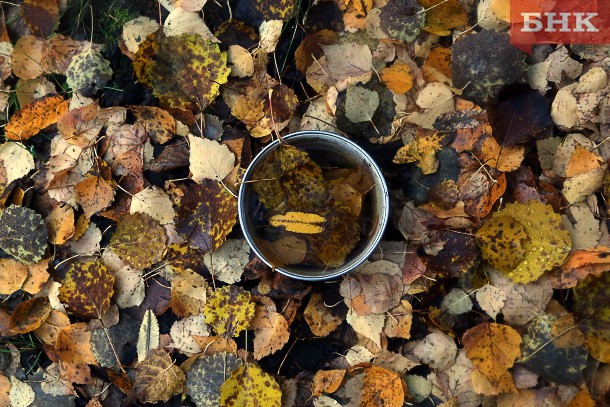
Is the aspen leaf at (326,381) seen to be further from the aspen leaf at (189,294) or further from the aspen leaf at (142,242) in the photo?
the aspen leaf at (142,242)

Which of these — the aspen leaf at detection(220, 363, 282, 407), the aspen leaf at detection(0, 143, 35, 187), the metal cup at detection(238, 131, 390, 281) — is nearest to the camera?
the metal cup at detection(238, 131, 390, 281)

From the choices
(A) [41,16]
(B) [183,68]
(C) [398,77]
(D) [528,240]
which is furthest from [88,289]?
(D) [528,240]

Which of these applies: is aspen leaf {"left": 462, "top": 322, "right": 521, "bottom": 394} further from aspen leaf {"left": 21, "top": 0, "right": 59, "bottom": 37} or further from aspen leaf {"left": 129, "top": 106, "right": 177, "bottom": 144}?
aspen leaf {"left": 21, "top": 0, "right": 59, "bottom": 37}

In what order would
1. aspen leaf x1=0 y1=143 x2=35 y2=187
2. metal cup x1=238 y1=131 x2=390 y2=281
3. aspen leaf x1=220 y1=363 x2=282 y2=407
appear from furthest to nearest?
aspen leaf x1=0 y1=143 x2=35 y2=187 < aspen leaf x1=220 y1=363 x2=282 y2=407 < metal cup x1=238 y1=131 x2=390 y2=281

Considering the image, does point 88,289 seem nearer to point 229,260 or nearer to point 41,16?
point 229,260

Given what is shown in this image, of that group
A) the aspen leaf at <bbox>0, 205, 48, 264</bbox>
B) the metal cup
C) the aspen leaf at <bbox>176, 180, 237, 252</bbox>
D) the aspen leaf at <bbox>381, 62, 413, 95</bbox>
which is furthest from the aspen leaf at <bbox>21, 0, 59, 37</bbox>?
the aspen leaf at <bbox>381, 62, 413, 95</bbox>

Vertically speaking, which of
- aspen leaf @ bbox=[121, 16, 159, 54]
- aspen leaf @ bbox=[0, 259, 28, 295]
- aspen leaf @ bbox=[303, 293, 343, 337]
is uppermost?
aspen leaf @ bbox=[121, 16, 159, 54]

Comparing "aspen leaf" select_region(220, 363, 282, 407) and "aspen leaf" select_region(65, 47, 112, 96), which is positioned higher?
"aspen leaf" select_region(65, 47, 112, 96)

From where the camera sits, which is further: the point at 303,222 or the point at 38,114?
the point at 38,114
